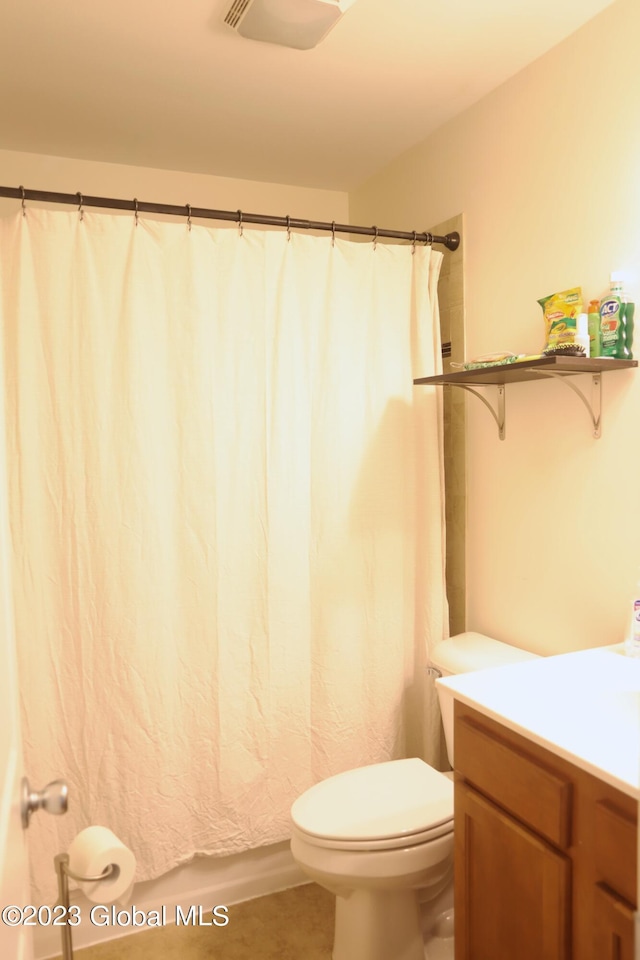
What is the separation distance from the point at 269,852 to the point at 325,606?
2.75 ft

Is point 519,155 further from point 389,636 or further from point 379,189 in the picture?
point 389,636

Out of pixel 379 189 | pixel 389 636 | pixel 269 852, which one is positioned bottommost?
pixel 269 852

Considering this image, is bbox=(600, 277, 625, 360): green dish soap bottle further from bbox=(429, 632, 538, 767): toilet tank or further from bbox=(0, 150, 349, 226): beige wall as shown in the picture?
bbox=(0, 150, 349, 226): beige wall

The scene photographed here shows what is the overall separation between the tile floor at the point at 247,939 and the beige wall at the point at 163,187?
7.82 ft

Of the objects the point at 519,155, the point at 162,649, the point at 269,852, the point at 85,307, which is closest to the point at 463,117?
the point at 519,155

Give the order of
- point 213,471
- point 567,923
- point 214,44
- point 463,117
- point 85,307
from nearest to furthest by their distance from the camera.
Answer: point 567,923, point 214,44, point 85,307, point 213,471, point 463,117

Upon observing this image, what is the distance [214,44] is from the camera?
1.74 metres

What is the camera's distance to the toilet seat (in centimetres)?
162

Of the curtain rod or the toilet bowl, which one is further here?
the curtain rod

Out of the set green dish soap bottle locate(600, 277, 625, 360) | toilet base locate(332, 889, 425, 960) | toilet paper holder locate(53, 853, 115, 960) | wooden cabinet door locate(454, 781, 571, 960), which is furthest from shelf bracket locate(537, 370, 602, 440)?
toilet paper holder locate(53, 853, 115, 960)

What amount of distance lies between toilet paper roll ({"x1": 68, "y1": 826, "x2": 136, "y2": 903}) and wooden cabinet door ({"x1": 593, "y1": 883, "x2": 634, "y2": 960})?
741 millimetres

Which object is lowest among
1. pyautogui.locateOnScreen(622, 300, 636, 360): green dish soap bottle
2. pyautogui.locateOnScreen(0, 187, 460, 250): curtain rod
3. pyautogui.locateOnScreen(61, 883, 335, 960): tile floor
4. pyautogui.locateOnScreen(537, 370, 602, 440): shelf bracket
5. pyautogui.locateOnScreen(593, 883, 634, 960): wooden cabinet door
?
pyautogui.locateOnScreen(61, 883, 335, 960): tile floor

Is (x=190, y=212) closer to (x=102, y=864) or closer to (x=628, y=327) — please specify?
(x=628, y=327)

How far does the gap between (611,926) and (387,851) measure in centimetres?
66
